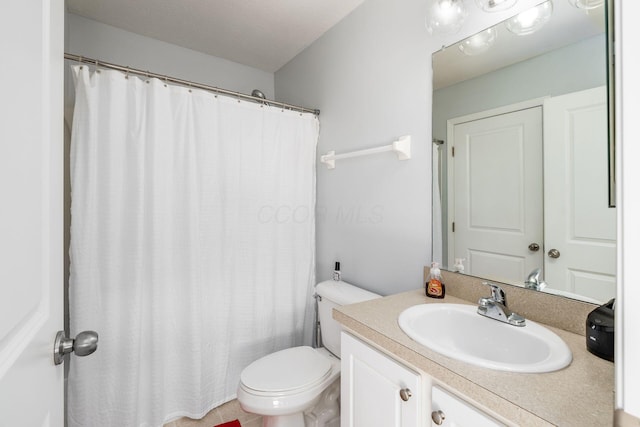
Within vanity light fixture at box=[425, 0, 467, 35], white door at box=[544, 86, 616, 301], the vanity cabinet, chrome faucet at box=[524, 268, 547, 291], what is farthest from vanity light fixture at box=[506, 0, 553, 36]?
the vanity cabinet

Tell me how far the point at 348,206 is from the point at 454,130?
30.9 inches

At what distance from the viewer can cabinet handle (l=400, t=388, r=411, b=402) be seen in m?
0.79

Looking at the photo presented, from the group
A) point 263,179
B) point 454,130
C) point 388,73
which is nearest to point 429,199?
point 454,130

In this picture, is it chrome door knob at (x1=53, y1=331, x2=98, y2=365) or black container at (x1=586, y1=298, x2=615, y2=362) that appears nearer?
chrome door knob at (x1=53, y1=331, x2=98, y2=365)

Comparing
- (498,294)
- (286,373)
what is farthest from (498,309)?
(286,373)

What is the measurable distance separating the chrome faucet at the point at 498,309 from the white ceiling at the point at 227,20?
173cm

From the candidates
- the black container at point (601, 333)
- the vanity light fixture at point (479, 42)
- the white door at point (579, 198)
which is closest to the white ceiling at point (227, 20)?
the vanity light fixture at point (479, 42)

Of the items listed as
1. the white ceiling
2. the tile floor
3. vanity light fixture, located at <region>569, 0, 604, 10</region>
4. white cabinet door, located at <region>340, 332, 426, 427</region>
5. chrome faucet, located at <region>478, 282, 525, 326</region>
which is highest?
the white ceiling

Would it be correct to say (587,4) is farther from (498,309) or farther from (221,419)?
(221,419)

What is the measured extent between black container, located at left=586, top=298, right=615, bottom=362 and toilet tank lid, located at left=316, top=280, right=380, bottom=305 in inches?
35.8

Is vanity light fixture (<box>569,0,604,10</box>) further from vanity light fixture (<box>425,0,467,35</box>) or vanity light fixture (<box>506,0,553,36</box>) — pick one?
vanity light fixture (<box>425,0,467,35</box>)

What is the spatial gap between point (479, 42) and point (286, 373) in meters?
1.69
